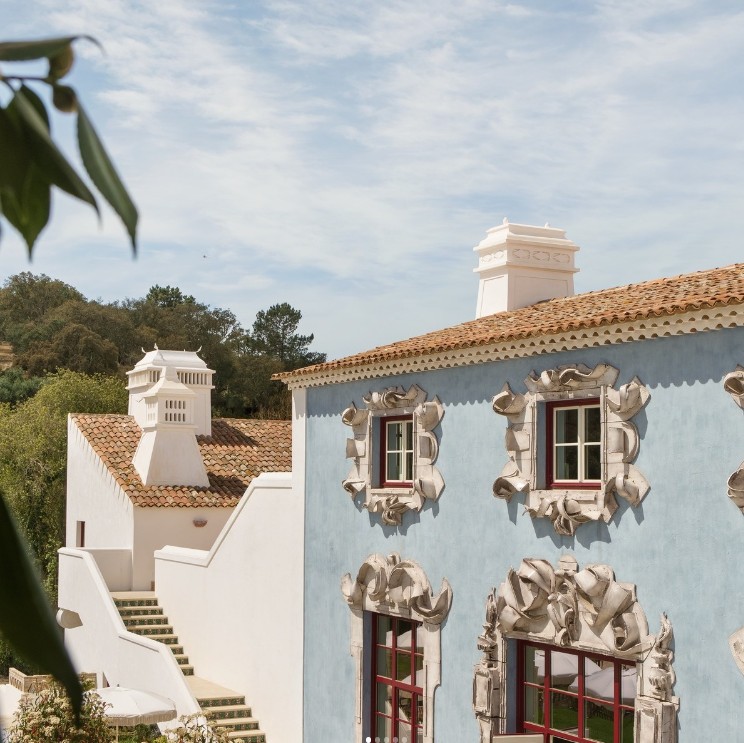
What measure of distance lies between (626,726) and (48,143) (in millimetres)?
11602

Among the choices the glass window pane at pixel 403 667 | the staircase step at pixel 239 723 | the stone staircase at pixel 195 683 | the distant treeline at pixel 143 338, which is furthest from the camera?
the distant treeline at pixel 143 338

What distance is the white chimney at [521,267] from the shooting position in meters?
18.7

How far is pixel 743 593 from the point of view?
10.4 meters

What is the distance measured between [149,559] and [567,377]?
46.9ft

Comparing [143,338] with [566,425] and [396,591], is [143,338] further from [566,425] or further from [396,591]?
[566,425]

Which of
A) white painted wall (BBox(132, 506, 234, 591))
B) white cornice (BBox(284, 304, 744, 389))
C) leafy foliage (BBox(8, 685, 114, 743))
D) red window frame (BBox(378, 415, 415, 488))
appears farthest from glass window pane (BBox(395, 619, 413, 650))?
white painted wall (BBox(132, 506, 234, 591))

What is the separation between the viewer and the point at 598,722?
11906 millimetres

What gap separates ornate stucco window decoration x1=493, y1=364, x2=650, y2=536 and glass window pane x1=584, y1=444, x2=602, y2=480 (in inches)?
1.7

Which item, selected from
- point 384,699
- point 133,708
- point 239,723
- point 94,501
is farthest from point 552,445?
point 94,501

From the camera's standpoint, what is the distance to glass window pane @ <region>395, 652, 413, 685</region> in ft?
50.3

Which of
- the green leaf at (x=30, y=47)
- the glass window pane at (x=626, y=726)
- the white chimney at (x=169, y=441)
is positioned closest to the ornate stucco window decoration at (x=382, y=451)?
the glass window pane at (x=626, y=726)

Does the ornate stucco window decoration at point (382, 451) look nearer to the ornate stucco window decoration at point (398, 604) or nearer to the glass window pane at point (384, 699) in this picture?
the ornate stucco window decoration at point (398, 604)

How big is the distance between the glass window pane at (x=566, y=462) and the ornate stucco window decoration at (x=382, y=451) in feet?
7.13

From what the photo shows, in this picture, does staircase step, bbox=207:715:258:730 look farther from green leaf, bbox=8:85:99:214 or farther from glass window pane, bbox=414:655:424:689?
green leaf, bbox=8:85:99:214
